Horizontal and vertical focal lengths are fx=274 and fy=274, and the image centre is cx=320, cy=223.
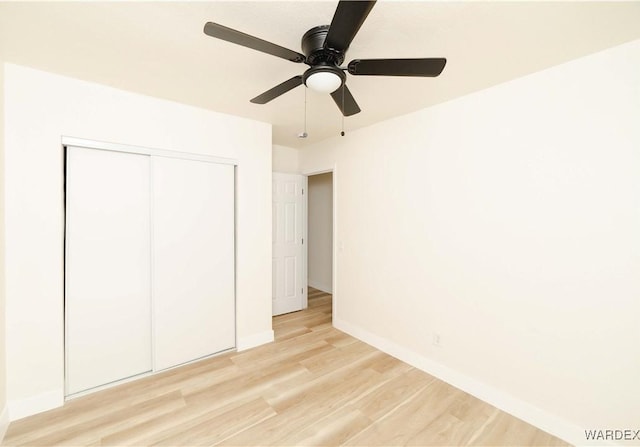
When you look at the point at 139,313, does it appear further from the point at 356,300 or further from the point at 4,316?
the point at 356,300

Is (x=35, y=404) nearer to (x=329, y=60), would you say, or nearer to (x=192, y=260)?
(x=192, y=260)

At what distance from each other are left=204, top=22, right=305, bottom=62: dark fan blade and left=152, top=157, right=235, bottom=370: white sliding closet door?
1.74m

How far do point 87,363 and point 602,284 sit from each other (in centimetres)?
376

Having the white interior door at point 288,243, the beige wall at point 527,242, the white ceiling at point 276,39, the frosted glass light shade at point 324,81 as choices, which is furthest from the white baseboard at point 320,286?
the frosted glass light shade at point 324,81

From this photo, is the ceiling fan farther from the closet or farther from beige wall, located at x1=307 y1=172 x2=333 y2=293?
beige wall, located at x1=307 y1=172 x2=333 y2=293

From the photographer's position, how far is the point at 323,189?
5328mm

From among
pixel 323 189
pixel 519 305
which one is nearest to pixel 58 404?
pixel 519 305

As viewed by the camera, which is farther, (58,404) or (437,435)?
(58,404)

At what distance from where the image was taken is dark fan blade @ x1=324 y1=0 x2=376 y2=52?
0.98 metres

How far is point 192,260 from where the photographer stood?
2703 millimetres

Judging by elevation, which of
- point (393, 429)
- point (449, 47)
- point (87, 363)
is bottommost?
point (393, 429)

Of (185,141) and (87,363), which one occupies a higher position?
(185,141)

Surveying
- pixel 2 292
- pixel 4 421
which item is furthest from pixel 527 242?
pixel 4 421

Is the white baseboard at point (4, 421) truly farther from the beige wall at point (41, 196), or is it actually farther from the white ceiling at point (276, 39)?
the white ceiling at point (276, 39)
